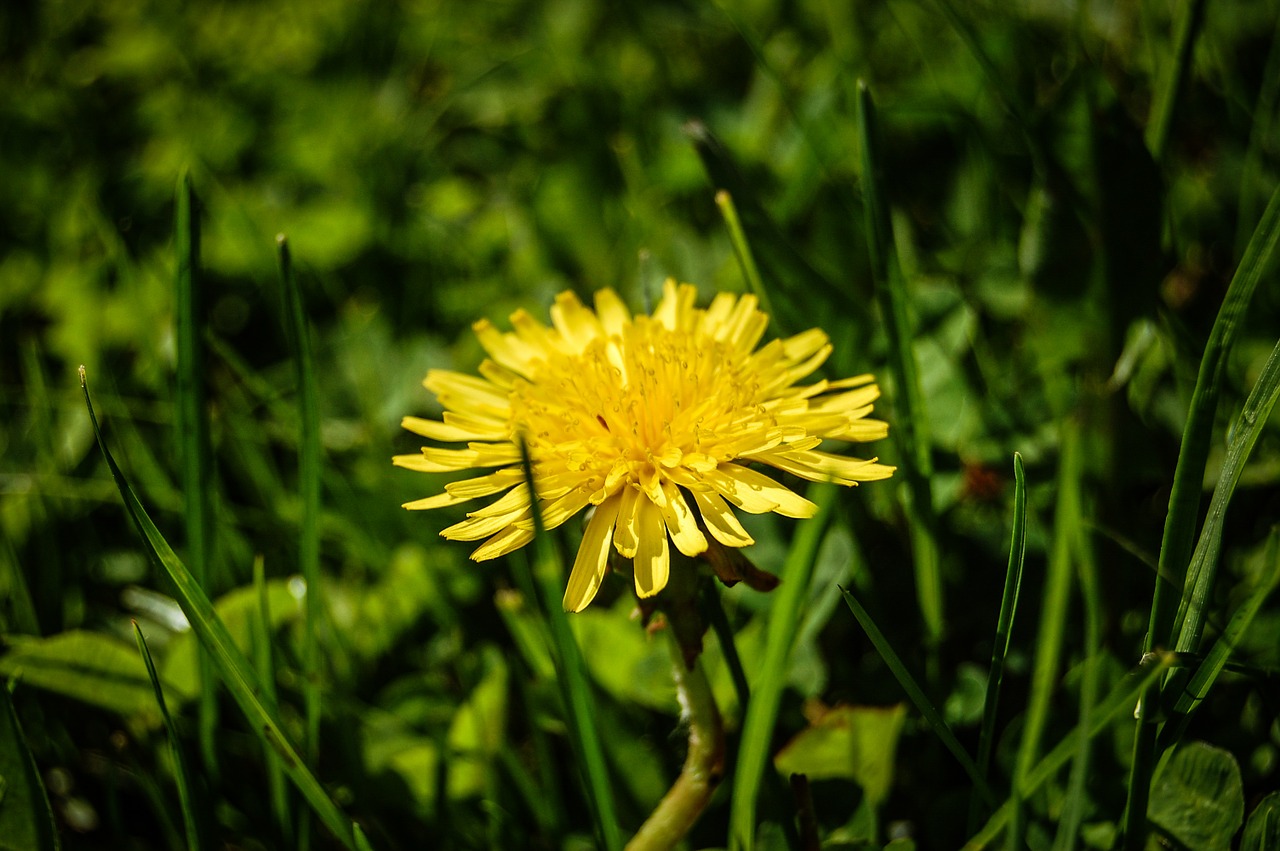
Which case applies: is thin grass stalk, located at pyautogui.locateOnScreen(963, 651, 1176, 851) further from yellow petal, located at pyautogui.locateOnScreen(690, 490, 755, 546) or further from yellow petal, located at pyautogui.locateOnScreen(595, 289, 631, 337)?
yellow petal, located at pyautogui.locateOnScreen(595, 289, 631, 337)

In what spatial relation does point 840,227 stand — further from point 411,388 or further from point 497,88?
point 497,88

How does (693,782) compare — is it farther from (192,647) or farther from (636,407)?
(192,647)

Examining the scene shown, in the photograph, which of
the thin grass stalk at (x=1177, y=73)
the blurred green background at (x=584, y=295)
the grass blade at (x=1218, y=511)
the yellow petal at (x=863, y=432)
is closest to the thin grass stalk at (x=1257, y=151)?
the blurred green background at (x=584, y=295)

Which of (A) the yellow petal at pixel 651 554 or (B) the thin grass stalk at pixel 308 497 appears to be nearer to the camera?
(A) the yellow petal at pixel 651 554

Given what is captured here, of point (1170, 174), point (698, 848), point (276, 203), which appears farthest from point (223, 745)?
point (1170, 174)

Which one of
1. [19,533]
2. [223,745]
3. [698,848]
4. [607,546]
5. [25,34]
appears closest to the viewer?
[607,546]

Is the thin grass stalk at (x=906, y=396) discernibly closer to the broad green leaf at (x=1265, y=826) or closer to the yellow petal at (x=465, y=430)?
the broad green leaf at (x=1265, y=826)

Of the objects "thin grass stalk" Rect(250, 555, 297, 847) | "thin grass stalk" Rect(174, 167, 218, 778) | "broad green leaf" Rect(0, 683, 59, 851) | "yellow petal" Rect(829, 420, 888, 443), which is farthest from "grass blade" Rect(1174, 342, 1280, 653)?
"broad green leaf" Rect(0, 683, 59, 851)
